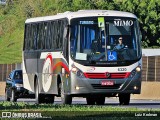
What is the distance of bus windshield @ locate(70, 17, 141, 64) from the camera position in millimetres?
32188

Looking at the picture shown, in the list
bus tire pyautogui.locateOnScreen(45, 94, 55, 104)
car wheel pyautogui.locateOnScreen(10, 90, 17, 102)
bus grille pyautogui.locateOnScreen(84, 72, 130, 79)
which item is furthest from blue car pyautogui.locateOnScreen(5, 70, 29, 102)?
bus grille pyautogui.locateOnScreen(84, 72, 130, 79)

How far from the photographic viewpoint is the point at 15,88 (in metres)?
43.4

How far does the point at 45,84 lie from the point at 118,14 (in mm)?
4276

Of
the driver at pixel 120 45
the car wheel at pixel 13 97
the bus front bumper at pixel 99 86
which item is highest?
the driver at pixel 120 45

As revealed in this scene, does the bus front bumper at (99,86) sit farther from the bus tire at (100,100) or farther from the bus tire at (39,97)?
the bus tire at (39,97)

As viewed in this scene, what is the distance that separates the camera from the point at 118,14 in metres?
33.5

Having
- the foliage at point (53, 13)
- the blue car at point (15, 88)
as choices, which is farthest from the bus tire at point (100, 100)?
the foliage at point (53, 13)

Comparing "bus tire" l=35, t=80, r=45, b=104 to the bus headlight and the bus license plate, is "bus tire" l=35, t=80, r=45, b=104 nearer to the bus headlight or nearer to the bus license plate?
the bus headlight

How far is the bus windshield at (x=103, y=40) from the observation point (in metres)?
32.2

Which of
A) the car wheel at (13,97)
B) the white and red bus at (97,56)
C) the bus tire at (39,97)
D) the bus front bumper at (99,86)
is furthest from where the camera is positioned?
the car wheel at (13,97)

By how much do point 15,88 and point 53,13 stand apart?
6293cm

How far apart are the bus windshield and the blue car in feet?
36.3

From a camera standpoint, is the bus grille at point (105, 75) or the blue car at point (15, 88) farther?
the blue car at point (15, 88)

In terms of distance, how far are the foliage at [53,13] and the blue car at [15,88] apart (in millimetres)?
41801
